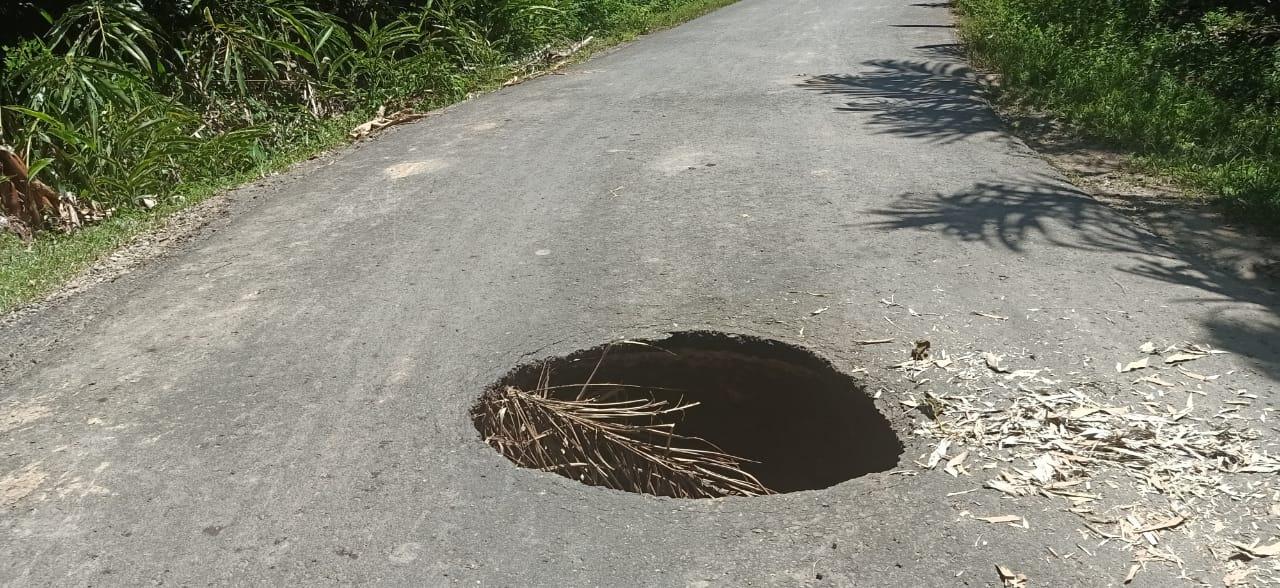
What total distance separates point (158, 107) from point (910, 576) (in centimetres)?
666

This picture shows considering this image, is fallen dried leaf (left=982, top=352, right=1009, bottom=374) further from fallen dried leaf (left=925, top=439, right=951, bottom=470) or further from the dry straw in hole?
the dry straw in hole

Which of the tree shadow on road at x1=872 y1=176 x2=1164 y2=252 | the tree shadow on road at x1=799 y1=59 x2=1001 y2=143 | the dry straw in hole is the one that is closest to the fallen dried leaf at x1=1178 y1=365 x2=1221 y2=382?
the tree shadow on road at x1=872 y1=176 x2=1164 y2=252

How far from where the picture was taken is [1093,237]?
5.18 meters

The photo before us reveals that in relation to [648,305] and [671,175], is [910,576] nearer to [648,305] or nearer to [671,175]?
[648,305]

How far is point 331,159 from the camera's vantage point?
24.8ft

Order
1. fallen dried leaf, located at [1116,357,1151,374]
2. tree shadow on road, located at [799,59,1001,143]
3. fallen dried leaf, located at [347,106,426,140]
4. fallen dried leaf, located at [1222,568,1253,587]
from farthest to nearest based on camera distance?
fallen dried leaf, located at [347,106,426,140] < tree shadow on road, located at [799,59,1001,143] < fallen dried leaf, located at [1116,357,1151,374] < fallen dried leaf, located at [1222,568,1253,587]

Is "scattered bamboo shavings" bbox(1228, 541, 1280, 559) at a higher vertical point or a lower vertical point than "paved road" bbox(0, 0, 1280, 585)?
lower

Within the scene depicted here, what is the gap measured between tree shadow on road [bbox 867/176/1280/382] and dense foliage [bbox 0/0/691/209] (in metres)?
4.95

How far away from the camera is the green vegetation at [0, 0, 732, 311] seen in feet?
21.6

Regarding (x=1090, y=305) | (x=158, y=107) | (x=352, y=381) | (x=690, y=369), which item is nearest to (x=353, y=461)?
(x=352, y=381)

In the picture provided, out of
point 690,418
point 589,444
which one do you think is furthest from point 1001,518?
point 690,418

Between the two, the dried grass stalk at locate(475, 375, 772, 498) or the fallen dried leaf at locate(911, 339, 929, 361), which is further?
the fallen dried leaf at locate(911, 339, 929, 361)

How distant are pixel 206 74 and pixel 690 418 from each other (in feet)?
19.1

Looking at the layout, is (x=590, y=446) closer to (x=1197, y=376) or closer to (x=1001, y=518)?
(x=1001, y=518)
